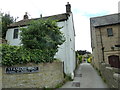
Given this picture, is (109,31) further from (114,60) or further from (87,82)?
(87,82)

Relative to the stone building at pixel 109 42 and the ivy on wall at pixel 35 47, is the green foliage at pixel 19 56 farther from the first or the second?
the stone building at pixel 109 42

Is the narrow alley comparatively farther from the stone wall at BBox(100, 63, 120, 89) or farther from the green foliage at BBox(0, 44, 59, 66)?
the green foliage at BBox(0, 44, 59, 66)

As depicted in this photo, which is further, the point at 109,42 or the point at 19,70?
the point at 109,42

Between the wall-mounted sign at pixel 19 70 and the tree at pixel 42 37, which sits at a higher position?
the tree at pixel 42 37

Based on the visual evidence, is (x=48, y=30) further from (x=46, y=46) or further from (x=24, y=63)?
(x=24, y=63)

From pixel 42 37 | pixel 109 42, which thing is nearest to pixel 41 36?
pixel 42 37

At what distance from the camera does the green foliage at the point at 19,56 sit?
19.1ft

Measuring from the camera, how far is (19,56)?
20.1 ft

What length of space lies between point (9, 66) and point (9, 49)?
1.11 meters

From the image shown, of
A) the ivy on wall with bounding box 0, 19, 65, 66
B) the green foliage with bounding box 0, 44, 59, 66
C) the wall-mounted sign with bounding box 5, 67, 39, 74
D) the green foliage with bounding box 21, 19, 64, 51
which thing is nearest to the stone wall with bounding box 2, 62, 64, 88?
the wall-mounted sign with bounding box 5, 67, 39, 74

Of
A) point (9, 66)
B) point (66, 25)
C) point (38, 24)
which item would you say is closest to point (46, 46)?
point (38, 24)

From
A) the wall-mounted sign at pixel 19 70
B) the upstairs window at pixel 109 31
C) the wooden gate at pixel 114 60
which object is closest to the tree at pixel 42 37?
the wall-mounted sign at pixel 19 70

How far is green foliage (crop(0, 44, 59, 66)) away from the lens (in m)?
5.83

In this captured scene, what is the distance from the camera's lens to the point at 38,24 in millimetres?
8086
